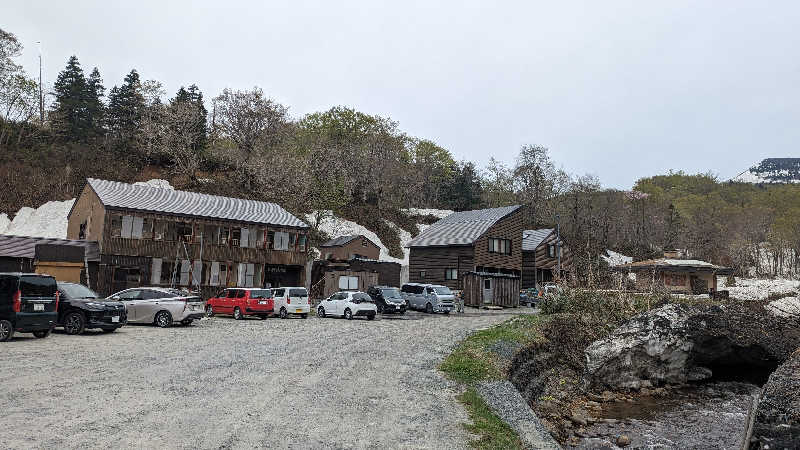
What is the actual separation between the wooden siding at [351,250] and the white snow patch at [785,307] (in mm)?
31792

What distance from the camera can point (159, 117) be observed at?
61312 mm

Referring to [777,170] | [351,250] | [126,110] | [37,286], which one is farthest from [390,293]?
[777,170]

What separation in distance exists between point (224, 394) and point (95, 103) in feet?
238

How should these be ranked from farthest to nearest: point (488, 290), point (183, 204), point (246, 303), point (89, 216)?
point (488, 290) → point (183, 204) → point (89, 216) → point (246, 303)

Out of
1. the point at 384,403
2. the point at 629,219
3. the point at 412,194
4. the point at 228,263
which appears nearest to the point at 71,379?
the point at 384,403

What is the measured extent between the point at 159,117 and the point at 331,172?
19832 millimetres

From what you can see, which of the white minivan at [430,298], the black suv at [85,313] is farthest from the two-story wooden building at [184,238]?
the black suv at [85,313]

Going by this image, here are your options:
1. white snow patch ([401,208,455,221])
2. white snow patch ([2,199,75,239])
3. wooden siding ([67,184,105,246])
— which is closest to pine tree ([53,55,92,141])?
white snow patch ([2,199,75,239])

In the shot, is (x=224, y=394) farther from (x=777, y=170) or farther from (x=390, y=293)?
(x=777, y=170)

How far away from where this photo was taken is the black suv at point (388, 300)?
33156 millimetres

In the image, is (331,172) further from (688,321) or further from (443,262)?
(688,321)

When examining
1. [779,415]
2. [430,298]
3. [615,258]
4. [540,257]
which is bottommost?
[779,415]

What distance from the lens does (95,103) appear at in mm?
71000

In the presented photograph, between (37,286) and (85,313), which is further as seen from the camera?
(85,313)
